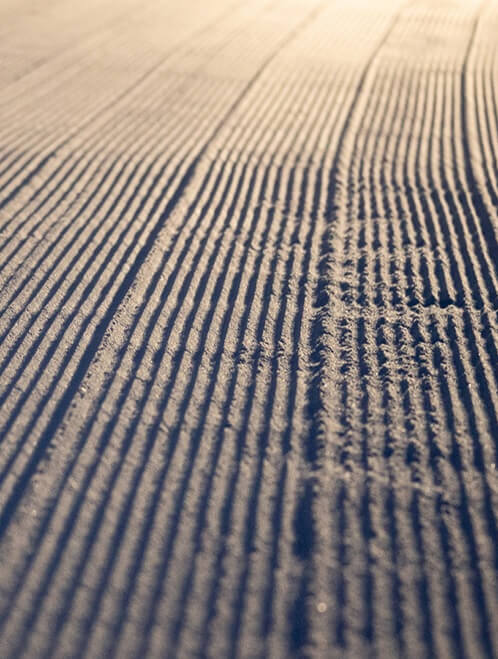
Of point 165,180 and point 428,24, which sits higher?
point 428,24

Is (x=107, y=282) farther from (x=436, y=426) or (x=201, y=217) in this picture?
(x=436, y=426)

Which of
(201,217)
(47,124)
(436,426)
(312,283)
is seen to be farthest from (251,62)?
(436,426)

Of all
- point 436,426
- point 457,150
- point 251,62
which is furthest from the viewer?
point 251,62

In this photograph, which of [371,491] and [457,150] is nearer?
[371,491]

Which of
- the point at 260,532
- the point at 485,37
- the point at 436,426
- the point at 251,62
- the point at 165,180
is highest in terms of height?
the point at 485,37

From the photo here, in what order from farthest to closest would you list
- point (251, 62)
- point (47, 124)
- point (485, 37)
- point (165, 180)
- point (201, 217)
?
point (485, 37) → point (251, 62) → point (47, 124) → point (165, 180) → point (201, 217)

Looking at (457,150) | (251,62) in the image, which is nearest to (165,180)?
(457,150)

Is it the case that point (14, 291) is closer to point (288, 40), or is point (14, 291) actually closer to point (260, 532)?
point (260, 532)
